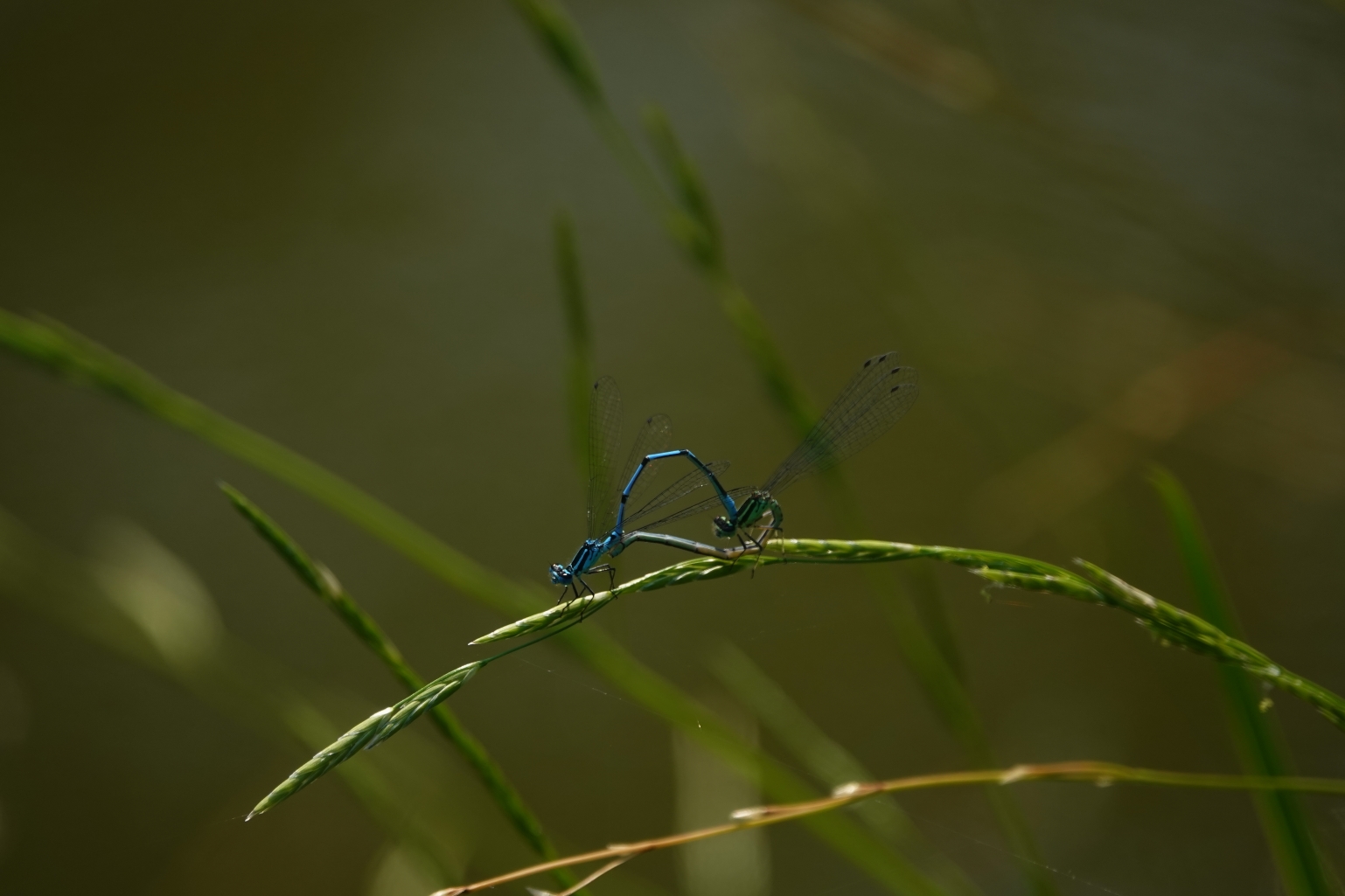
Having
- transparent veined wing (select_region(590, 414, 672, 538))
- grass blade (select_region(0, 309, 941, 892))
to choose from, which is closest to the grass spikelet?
grass blade (select_region(0, 309, 941, 892))

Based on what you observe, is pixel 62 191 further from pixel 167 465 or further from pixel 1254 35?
pixel 1254 35

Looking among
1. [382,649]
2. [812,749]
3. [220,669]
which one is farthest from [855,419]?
[220,669]

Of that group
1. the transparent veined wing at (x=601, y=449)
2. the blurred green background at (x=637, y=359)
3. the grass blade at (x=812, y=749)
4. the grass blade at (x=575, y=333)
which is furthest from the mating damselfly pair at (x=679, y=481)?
the blurred green background at (x=637, y=359)

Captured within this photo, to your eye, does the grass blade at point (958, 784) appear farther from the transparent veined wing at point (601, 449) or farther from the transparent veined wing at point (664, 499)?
the transparent veined wing at point (664, 499)

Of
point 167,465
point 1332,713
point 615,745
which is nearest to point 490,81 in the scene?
point 167,465

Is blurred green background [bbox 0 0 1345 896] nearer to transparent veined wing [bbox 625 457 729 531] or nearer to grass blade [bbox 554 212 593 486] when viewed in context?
transparent veined wing [bbox 625 457 729 531]

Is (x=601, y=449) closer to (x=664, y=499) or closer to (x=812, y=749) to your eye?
(x=664, y=499)
